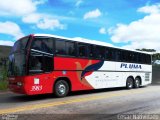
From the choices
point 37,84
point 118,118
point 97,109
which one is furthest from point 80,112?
point 37,84

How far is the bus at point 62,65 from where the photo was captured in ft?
46.7

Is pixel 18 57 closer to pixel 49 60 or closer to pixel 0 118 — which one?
pixel 49 60

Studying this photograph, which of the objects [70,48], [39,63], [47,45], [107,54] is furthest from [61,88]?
[107,54]

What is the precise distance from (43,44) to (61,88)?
252cm

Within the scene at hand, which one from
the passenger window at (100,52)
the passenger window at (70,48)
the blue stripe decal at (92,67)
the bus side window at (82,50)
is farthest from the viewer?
the passenger window at (100,52)

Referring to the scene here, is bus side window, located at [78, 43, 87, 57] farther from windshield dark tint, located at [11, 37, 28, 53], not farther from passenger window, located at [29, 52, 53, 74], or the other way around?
windshield dark tint, located at [11, 37, 28, 53]

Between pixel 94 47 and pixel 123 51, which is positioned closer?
pixel 94 47

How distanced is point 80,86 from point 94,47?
2604 millimetres

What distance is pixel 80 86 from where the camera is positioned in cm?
1691

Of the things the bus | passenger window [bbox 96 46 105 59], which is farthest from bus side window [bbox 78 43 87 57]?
passenger window [bbox 96 46 105 59]

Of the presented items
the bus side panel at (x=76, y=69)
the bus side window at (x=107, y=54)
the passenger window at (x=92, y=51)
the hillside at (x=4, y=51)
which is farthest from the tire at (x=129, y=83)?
the hillside at (x=4, y=51)

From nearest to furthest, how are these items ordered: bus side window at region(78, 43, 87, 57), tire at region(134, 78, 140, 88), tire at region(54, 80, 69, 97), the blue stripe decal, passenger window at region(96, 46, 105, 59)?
1. tire at region(54, 80, 69, 97)
2. bus side window at region(78, 43, 87, 57)
3. the blue stripe decal
4. passenger window at region(96, 46, 105, 59)
5. tire at region(134, 78, 140, 88)

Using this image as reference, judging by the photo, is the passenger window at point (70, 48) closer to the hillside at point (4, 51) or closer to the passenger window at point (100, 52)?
the passenger window at point (100, 52)

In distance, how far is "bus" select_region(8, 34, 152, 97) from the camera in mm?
14242
